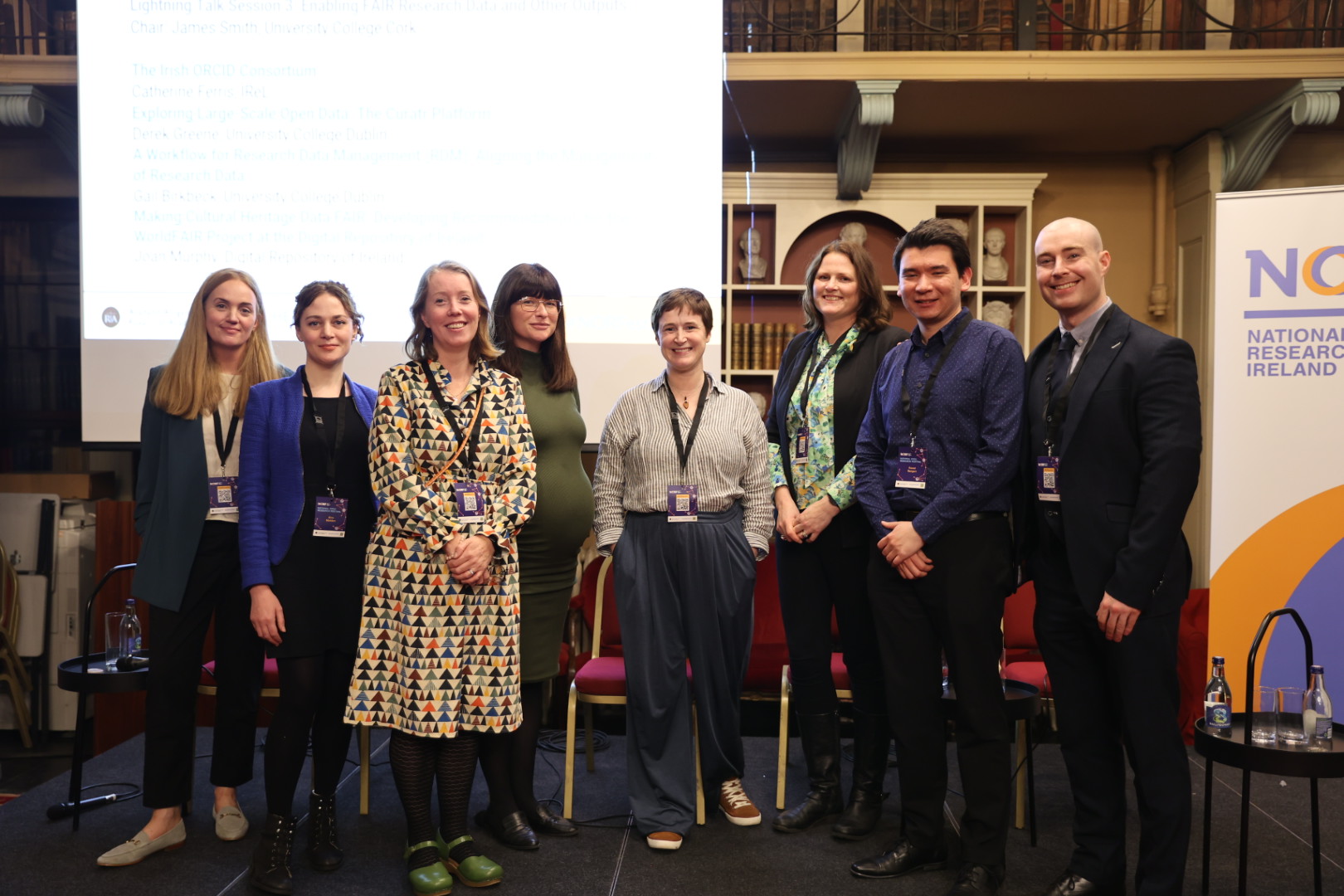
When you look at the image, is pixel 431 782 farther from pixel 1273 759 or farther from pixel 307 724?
pixel 1273 759

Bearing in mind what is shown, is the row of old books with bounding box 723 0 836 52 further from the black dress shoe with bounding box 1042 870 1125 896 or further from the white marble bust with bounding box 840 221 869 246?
the black dress shoe with bounding box 1042 870 1125 896

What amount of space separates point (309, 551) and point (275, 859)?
0.76 m

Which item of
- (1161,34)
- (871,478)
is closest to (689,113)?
(871,478)

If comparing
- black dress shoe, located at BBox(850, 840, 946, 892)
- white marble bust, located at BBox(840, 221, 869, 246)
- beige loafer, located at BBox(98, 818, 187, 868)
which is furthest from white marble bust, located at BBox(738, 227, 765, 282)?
beige loafer, located at BBox(98, 818, 187, 868)

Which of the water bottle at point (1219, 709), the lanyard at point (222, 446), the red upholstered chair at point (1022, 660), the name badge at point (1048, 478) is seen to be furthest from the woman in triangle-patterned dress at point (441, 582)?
the water bottle at point (1219, 709)

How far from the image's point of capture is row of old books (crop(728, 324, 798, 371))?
483 centimetres

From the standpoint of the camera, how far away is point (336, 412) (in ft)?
7.96

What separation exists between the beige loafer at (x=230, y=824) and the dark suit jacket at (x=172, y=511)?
2.08ft

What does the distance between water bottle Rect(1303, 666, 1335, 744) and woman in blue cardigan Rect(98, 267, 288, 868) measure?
2.67 m

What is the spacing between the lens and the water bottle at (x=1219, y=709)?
2.12m

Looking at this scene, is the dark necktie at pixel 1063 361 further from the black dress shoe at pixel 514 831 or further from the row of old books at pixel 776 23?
the row of old books at pixel 776 23

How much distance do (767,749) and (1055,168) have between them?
11.8 ft

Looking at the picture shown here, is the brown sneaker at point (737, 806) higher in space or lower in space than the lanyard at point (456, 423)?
lower

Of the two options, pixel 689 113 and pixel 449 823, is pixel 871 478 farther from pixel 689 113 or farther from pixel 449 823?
pixel 689 113
